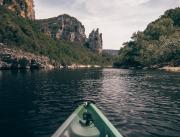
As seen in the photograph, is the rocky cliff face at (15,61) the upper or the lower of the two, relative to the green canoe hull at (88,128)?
upper

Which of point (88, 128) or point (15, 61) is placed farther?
point (15, 61)

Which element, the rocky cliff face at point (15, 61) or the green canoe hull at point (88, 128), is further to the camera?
the rocky cliff face at point (15, 61)

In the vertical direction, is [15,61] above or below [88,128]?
above

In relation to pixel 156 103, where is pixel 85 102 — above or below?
above

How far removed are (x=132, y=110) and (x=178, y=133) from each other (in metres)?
9.26

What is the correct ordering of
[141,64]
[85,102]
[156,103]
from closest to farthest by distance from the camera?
[85,102] → [156,103] → [141,64]

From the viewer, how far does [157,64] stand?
17075 cm

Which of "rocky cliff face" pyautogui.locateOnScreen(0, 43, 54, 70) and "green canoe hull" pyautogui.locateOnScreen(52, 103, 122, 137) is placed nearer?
"green canoe hull" pyautogui.locateOnScreen(52, 103, 122, 137)

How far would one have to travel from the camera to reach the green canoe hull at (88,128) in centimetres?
1405

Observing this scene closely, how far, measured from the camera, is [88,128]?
16.6m

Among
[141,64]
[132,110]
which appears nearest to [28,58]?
[141,64]

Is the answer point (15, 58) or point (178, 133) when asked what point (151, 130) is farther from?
point (15, 58)

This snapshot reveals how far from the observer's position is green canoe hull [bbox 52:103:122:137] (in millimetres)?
14055

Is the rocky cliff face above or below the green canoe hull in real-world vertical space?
above
